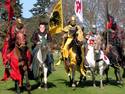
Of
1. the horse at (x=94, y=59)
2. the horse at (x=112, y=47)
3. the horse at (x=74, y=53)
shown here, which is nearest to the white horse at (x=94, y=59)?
the horse at (x=94, y=59)

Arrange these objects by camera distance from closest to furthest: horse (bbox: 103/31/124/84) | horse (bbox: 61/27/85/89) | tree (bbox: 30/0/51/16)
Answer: horse (bbox: 61/27/85/89) → horse (bbox: 103/31/124/84) → tree (bbox: 30/0/51/16)

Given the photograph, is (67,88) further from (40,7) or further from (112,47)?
(40,7)

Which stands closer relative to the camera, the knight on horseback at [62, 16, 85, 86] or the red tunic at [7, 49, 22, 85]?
the red tunic at [7, 49, 22, 85]

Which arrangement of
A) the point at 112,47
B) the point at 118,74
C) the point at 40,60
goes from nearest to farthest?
1. the point at 40,60
2. the point at 112,47
3. the point at 118,74

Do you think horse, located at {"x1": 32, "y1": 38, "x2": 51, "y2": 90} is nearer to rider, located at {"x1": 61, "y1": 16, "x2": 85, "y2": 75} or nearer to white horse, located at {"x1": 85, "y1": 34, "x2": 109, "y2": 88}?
rider, located at {"x1": 61, "y1": 16, "x2": 85, "y2": 75}

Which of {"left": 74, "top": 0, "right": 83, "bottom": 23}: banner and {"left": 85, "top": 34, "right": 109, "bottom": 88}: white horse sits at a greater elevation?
{"left": 74, "top": 0, "right": 83, "bottom": 23}: banner

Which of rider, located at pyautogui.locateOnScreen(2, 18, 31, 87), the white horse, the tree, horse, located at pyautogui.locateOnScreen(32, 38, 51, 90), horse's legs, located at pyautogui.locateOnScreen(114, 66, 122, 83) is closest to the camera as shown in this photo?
rider, located at pyautogui.locateOnScreen(2, 18, 31, 87)

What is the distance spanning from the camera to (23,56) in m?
18.9

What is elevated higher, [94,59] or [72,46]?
[72,46]

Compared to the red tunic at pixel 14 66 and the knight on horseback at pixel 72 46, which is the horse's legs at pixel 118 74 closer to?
the knight on horseback at pixel 72 46

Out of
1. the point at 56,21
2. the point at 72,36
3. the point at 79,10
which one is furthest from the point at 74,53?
the point at 79,10

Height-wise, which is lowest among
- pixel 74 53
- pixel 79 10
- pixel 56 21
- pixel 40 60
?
pixel 40 60

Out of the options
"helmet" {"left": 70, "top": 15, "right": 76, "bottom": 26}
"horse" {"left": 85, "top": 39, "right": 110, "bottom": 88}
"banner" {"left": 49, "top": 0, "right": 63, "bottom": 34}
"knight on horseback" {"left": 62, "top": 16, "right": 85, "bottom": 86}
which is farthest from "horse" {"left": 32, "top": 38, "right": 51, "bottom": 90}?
"banner" {"left": 49, "top": 0, "right": 63, "bottom": 34}

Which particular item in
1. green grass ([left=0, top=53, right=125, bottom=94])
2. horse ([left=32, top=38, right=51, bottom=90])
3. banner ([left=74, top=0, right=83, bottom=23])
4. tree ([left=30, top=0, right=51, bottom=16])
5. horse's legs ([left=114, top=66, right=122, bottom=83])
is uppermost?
tree ([left=30, top=0, right=51, bottom=16])
